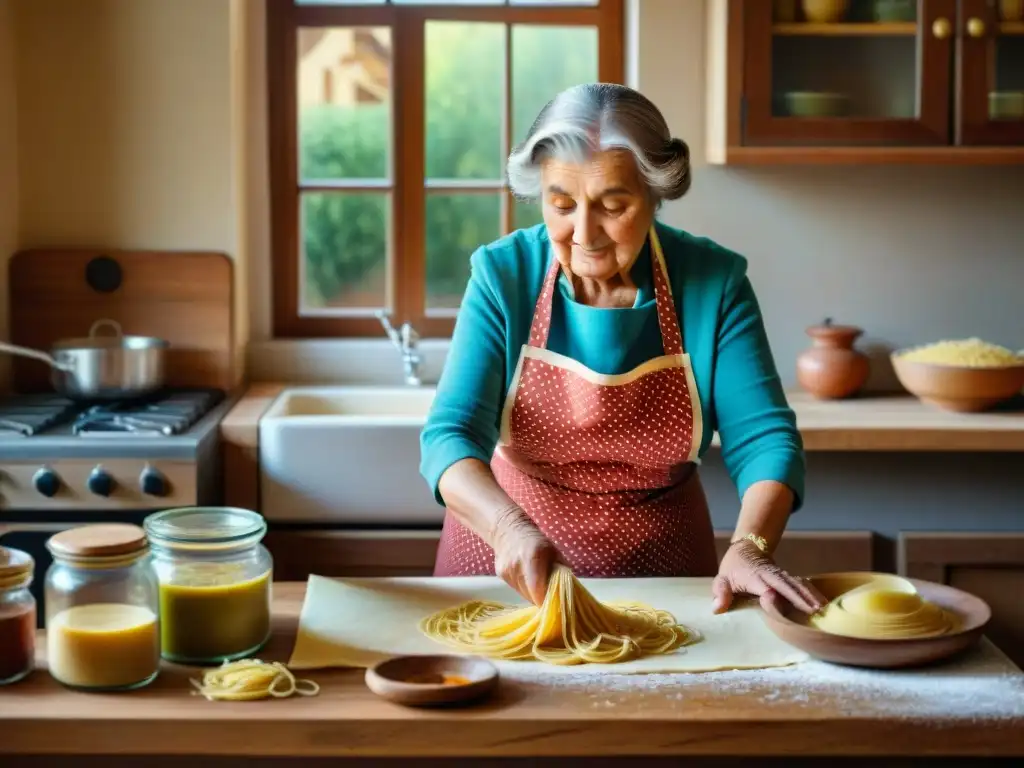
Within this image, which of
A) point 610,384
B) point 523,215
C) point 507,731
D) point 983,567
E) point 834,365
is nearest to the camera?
point 507,731

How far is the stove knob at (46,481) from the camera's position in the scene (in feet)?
8.14

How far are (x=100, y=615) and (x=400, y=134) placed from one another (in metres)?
2.26

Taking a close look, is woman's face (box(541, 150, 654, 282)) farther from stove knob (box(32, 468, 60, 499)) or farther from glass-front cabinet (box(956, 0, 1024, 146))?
glass-front cabinet (box(956, 0, 1024, 146))

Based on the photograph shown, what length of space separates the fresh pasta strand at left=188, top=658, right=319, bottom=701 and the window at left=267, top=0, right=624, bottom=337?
2125 millimetres

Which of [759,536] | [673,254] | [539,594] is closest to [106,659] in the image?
[539,594]

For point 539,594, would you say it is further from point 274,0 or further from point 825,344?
point 274,0

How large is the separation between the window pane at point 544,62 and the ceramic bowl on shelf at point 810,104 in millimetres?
646

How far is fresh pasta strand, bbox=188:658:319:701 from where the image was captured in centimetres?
135

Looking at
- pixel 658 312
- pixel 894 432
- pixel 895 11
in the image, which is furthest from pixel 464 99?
pixel 658 312

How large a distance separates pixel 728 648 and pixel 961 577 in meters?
1.51

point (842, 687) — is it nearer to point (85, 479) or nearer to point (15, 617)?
point (15, 617)

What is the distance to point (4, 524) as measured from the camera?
98.7 inches

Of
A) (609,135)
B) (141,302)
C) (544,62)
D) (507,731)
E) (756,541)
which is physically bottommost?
(507,731)

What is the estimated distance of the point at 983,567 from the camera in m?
2.84
